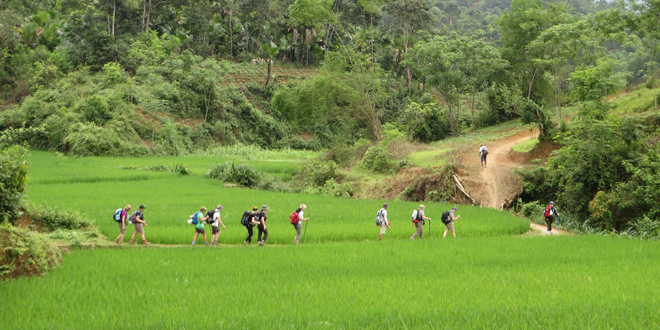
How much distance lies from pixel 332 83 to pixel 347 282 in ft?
93.0

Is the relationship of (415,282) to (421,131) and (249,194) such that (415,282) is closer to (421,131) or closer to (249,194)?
(249,194)

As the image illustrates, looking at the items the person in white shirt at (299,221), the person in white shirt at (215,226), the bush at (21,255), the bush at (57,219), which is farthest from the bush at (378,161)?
the bush at (21,255)

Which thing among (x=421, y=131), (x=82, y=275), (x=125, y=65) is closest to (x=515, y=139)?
(x=421, y=131)

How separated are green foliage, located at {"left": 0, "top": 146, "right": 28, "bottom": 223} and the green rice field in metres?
2.39

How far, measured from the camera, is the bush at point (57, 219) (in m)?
16.5

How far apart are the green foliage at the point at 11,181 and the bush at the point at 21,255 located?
88.0 inches

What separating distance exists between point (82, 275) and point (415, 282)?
6.67 metres

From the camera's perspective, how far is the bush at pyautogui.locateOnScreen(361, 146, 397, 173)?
103 ft

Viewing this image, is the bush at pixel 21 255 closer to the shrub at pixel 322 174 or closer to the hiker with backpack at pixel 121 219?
the hiker with backpack at pixel 121 219

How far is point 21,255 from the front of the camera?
457 inches

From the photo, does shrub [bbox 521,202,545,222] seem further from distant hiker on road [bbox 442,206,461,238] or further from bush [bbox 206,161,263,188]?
bush [bbox 206,161,263,188]

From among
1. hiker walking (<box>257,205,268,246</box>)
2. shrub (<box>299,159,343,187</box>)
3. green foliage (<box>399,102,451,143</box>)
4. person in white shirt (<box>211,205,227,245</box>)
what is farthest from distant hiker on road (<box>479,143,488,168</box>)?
person in white shirt (<box>211,205,227,245</box>)

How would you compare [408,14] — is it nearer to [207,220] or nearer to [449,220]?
[449,220]

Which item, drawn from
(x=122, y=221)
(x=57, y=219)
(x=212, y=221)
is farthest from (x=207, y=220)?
(x=57, y=219)
